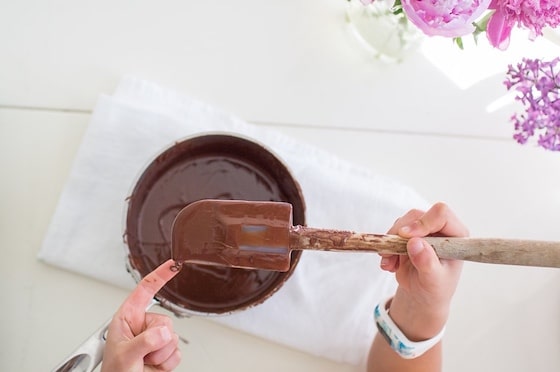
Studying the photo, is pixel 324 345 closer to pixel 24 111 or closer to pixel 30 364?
pixel 30 364

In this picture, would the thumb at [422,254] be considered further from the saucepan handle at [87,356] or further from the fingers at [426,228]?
the saucepan handle at [87,356]

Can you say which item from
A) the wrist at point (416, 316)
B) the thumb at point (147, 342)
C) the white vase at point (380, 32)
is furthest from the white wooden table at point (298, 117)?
the thumb at point (147, 342)

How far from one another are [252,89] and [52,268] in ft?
1.08

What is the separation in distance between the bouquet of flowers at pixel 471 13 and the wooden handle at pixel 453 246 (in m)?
0.18

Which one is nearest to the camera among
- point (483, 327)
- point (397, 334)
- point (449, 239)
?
point (449, 239)

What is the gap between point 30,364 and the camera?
716 millimetres

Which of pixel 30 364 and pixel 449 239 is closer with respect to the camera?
pixel 449 239

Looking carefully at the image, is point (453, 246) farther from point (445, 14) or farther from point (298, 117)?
point (298, 117)

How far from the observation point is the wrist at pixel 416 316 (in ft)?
2.11

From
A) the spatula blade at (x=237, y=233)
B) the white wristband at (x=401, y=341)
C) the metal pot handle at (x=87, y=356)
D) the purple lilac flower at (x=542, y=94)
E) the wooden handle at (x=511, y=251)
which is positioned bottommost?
the metal pot handle at (x=87, y=356)

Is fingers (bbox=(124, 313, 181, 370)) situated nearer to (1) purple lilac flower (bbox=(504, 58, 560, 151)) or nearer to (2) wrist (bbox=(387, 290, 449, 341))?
(2) wrist (bbox=(387, 290, 449, 341))

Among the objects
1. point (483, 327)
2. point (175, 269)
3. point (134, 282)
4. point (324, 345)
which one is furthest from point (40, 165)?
point (483, 327)

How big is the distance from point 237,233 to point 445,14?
0.25 metres

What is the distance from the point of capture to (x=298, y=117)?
2.58 ft
